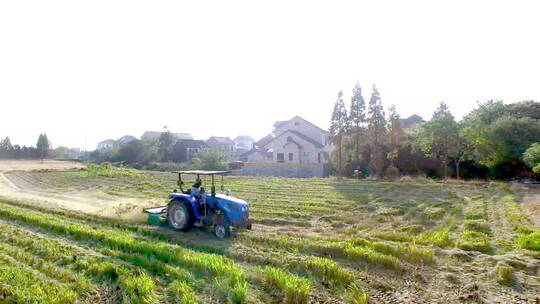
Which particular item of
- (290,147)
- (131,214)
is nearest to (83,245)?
(131,214)

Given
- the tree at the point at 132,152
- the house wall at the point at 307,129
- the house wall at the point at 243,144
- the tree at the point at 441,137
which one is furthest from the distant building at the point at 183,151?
the house wall at the point at 243,144

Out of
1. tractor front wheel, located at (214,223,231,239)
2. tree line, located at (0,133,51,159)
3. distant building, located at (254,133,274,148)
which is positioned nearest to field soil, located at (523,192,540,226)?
tractor front wheel, located at (214,223,231,239)

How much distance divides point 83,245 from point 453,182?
21.4 meters

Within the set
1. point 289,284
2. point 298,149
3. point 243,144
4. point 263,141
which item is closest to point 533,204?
point 289,284

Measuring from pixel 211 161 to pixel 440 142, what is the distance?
19.6 meters

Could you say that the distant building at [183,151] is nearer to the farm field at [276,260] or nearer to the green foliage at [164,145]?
the green foliage at [164,145]

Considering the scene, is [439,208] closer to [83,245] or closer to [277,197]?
[277,197]

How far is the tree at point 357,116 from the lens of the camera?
99.2 feet

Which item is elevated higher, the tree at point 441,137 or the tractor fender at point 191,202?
the tree at point 441,137

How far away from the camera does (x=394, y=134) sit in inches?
1136

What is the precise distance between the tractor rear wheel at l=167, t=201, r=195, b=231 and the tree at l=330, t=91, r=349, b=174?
23.1m

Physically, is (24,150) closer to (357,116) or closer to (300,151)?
(300,151)

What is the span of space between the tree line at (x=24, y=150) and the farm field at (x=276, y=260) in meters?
59.4

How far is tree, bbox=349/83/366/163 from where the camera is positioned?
99.2 ft
